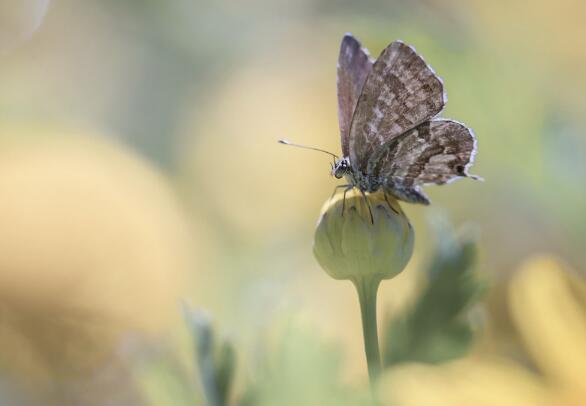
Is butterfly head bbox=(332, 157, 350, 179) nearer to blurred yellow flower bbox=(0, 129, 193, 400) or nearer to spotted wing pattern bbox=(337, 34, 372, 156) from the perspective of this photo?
spotted wing pattern bbox=(337, 34, 372, 156)

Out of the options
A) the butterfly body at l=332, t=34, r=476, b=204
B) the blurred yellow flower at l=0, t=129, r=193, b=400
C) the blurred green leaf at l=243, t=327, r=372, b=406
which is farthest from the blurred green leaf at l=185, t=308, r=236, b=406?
the blurred yellow flower at l=0, t=129, r=193, b=400

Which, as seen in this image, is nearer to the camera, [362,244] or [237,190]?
[362,244]

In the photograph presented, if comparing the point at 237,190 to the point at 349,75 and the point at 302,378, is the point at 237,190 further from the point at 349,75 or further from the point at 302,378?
the point at 302,378

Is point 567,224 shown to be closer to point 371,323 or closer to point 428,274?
point 428,274

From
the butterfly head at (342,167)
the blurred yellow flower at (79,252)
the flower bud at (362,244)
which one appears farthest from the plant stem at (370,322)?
the blurred yellow flower at (79,252)

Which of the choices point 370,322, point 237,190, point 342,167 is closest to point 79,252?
point 237,190

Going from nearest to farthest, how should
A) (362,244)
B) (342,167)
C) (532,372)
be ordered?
(532,372) → (362,244) → (342,167)
